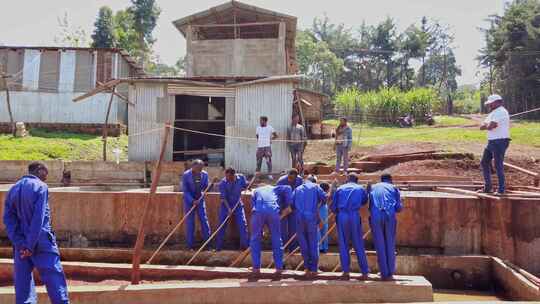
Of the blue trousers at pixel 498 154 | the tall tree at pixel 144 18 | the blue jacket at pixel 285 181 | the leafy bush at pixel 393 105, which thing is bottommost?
the blue jacket at pixel 285 181

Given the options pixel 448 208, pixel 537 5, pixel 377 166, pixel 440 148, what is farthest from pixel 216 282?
pixel 537 5

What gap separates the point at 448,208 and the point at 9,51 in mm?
21872

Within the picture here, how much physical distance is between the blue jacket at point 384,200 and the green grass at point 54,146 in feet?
47.6

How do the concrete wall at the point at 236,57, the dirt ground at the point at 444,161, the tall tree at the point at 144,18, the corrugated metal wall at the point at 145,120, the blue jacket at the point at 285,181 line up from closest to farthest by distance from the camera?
the blue jacket at the point at 285,181, the dirt ground at the point at 444,161, the corrugated metal wall at the point at 145,120, the concrete wall at the point at 236,57, the tall tree at the point at 144,18

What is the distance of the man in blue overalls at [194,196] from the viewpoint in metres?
8.89

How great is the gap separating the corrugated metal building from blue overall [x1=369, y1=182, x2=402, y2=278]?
18173 millimetres

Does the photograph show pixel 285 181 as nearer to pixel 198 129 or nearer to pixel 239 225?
pixel 239 225

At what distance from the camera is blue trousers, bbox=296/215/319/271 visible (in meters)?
7.39

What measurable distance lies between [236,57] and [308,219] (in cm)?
1173

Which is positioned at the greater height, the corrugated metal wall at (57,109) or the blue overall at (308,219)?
the corrugated metal wall at (57,109)

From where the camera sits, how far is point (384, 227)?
7004mm

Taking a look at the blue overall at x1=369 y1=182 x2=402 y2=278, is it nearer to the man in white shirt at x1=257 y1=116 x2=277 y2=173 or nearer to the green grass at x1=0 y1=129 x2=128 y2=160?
the man in white shirt at x1=257 y1=116 x2=277 y2=173

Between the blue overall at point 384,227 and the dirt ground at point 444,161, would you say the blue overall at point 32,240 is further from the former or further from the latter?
the dirt ground at point 444,161

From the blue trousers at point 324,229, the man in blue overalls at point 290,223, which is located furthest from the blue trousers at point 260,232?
the blue trousers at point 324,229
